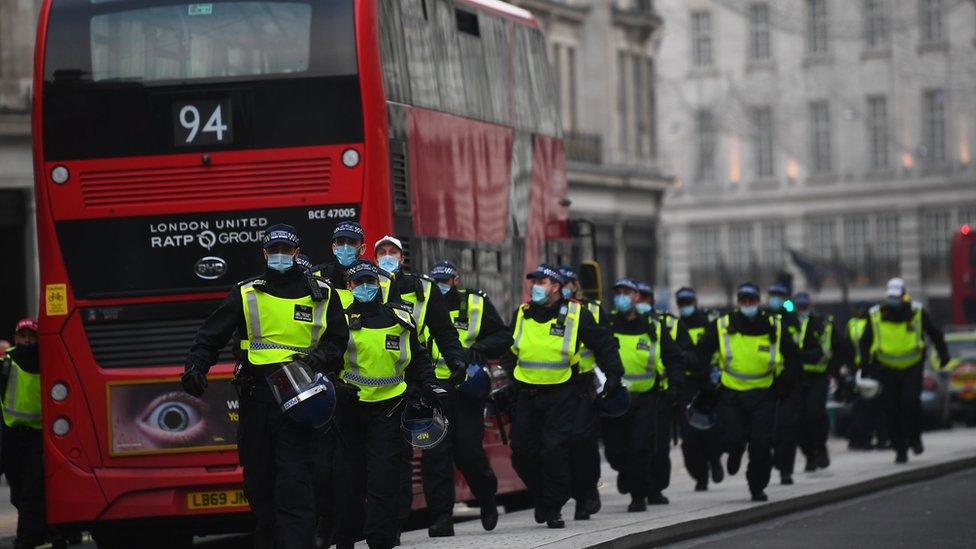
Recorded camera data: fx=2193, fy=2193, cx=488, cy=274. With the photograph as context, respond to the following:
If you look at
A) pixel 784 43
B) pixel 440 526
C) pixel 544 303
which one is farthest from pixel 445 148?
pixel 784 43

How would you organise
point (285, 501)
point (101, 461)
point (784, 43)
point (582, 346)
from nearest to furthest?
1. point (285, 501)
2. point (101, 461)
3. point (582, 346)
4. point (784, 43)

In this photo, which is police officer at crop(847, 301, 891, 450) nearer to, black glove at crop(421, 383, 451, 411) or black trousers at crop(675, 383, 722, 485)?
black trousers at crop(675, 383, 722, 485)

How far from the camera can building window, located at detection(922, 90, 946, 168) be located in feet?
234

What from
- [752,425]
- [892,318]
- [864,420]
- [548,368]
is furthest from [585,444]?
[864,420]

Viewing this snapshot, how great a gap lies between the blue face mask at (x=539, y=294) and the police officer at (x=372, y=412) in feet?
7.79

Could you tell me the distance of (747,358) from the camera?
56.9ft

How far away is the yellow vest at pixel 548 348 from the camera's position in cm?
1495

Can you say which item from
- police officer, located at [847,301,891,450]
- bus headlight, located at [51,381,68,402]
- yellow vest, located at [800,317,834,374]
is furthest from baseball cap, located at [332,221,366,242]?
police officer, located at [847,301,891,450]

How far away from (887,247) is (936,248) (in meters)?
1.93

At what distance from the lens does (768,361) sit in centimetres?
1736

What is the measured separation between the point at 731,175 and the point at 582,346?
6139cm

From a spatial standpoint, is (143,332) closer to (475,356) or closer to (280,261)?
(475,356)

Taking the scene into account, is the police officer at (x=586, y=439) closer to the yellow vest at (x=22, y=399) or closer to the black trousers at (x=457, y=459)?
the black trousers at (x=457, y=459)

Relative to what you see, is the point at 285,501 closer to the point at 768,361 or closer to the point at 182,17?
the point at 182,17
